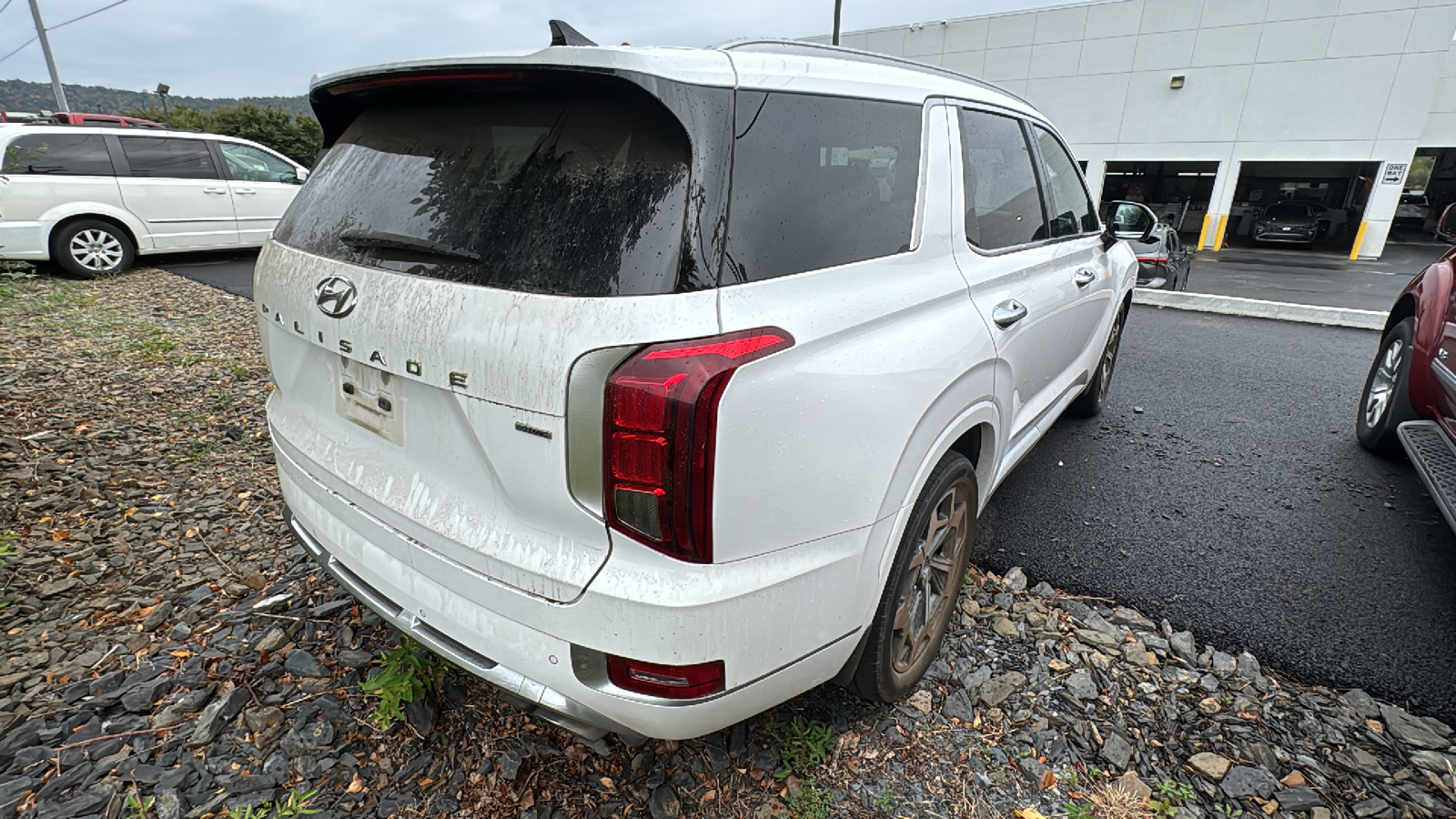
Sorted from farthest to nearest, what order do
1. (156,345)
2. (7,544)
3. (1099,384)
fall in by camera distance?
1. (156,345)
2. (1099,384)
3. (7,544)

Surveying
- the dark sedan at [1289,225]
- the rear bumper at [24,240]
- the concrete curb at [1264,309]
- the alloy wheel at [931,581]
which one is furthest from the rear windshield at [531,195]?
the dark sedan at [1289,225]

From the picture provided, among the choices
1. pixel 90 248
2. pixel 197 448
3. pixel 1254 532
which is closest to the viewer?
pixel 1254 532

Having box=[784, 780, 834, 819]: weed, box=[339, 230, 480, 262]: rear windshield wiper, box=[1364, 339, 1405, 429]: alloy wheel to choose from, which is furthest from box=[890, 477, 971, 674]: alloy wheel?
box=[1364, 339, 1405, 429]: alloy wheel

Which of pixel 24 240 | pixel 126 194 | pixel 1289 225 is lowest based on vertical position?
pixel 1289 225

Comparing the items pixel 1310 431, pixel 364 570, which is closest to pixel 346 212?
pixel 364 570

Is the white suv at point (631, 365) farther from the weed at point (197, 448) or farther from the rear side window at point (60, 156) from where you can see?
the rear side window at point (60, 156)

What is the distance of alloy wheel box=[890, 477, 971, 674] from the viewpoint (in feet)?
6.61

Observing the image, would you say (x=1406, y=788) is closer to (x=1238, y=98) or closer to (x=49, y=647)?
(x=49, y=647)

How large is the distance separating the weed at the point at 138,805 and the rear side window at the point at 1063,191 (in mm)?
3565

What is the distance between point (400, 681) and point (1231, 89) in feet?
89.5

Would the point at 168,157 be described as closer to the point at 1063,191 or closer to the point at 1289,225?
the point at 1063,191

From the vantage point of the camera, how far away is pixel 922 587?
2141 mm

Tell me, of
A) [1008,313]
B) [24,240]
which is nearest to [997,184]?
[1008,313]

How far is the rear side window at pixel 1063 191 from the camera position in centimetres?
309
